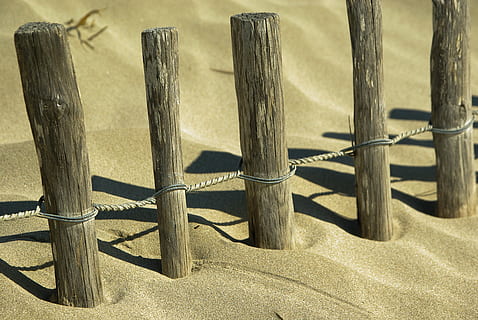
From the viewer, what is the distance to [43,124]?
262cm

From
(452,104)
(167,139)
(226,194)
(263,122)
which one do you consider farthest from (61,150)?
(452,104)

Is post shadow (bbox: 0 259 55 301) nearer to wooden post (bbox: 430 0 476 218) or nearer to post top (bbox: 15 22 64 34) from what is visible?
post top (bbox: 15 22 64 34)

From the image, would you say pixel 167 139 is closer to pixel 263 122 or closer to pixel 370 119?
pixel 263 122

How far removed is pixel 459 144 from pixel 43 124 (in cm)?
231

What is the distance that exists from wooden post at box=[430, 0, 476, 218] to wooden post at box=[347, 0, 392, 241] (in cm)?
45

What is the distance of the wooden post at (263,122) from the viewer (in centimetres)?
300

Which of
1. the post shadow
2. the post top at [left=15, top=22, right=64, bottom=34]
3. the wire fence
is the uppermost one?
the post top at [left=15, top=22, right=64, bottom=34]

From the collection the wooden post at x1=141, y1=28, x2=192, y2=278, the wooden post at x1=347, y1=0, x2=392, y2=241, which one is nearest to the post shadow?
the wooden post at x1=141, y1=28, x2=192, y2=278

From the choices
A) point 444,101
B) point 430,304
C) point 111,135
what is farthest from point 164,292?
point 444,101

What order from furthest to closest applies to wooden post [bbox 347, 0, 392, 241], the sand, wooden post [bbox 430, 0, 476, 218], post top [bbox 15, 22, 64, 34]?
wooden post [bbox 430, 0, 476, 218]
wooden post [bbox 347, 0, 392, 241]
the sand
post top [bbox 15, 22, 64, 34]

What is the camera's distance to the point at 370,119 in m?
3.36

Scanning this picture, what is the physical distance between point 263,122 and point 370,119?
2.07ft

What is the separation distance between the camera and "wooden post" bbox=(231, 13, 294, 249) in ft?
9.83

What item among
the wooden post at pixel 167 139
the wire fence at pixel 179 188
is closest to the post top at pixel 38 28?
the wooden post at pixel 167 139
